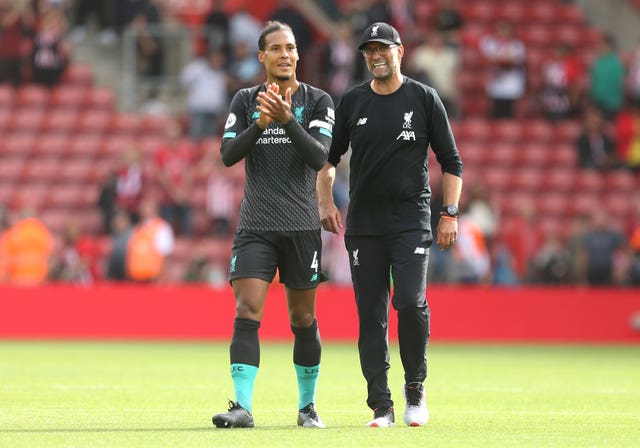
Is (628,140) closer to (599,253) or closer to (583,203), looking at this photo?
(583,203)

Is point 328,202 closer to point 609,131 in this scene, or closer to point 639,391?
point 639,391

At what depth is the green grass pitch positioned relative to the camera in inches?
336

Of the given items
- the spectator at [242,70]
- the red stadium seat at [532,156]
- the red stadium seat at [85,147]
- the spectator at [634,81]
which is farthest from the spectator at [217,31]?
the spectator at [634,81]

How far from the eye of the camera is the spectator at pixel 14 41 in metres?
26.0

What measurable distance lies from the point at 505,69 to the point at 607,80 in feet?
6.05

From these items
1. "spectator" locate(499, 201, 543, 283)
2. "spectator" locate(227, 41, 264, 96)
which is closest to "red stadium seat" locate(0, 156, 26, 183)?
"spectator" locate(227, 41, 264, 96)

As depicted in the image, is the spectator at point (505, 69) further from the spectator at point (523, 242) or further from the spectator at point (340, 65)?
the spectator at point (523, 242)

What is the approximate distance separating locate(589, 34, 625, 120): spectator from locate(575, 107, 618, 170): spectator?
1.73ft

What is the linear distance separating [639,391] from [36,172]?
14627mm

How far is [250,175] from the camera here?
9328mm

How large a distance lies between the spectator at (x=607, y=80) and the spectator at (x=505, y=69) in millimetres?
1245

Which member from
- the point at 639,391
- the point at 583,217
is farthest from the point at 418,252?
the point at 583,217

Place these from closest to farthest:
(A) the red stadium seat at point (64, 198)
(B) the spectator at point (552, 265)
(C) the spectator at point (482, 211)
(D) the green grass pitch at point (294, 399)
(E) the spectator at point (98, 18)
→ (D) the green grass pitch at point (294, 399) → (B) the spectator at point (552, 265) → (C) the spectator at point (482, 211) → (A) the red stadium seat at point (64, 198) → (E) the spectator at point (98, 18)

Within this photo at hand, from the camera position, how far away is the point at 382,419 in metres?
9.25
